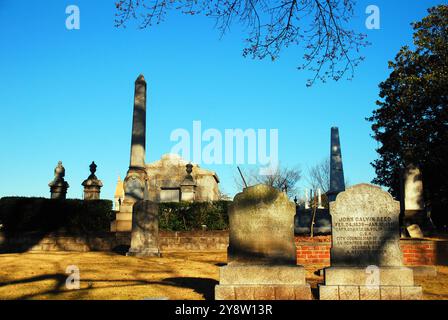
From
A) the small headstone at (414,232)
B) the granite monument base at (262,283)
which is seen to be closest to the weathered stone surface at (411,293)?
the granite monument base at (262,283)

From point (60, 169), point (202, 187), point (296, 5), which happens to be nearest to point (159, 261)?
point (296, 5)

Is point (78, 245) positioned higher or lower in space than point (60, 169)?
lower

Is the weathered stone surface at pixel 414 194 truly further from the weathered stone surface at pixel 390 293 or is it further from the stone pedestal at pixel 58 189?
the stone pedestal at pixel 58 189

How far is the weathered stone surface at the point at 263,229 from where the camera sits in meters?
6.57

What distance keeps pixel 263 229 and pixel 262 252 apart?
0.37 m

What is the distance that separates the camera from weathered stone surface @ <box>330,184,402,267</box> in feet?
22.5

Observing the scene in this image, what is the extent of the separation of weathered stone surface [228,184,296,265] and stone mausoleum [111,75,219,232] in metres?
11.1

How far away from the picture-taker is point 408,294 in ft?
21.2

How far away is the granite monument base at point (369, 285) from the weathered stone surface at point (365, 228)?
0.19 m

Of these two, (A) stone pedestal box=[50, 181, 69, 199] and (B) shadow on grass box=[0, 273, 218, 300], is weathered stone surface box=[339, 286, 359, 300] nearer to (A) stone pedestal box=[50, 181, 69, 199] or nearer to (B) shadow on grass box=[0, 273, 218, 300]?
(B) shadow on grass box=[0, 273, 218, 300]

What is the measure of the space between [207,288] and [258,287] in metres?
1.52

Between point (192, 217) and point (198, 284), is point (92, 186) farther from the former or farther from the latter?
point (198, 284)

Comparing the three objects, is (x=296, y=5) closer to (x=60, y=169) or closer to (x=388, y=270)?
(x=388, y=270)

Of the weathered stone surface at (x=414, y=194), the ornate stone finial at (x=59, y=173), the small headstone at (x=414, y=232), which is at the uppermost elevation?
the ornate stone finial at (x=59, y=173)
